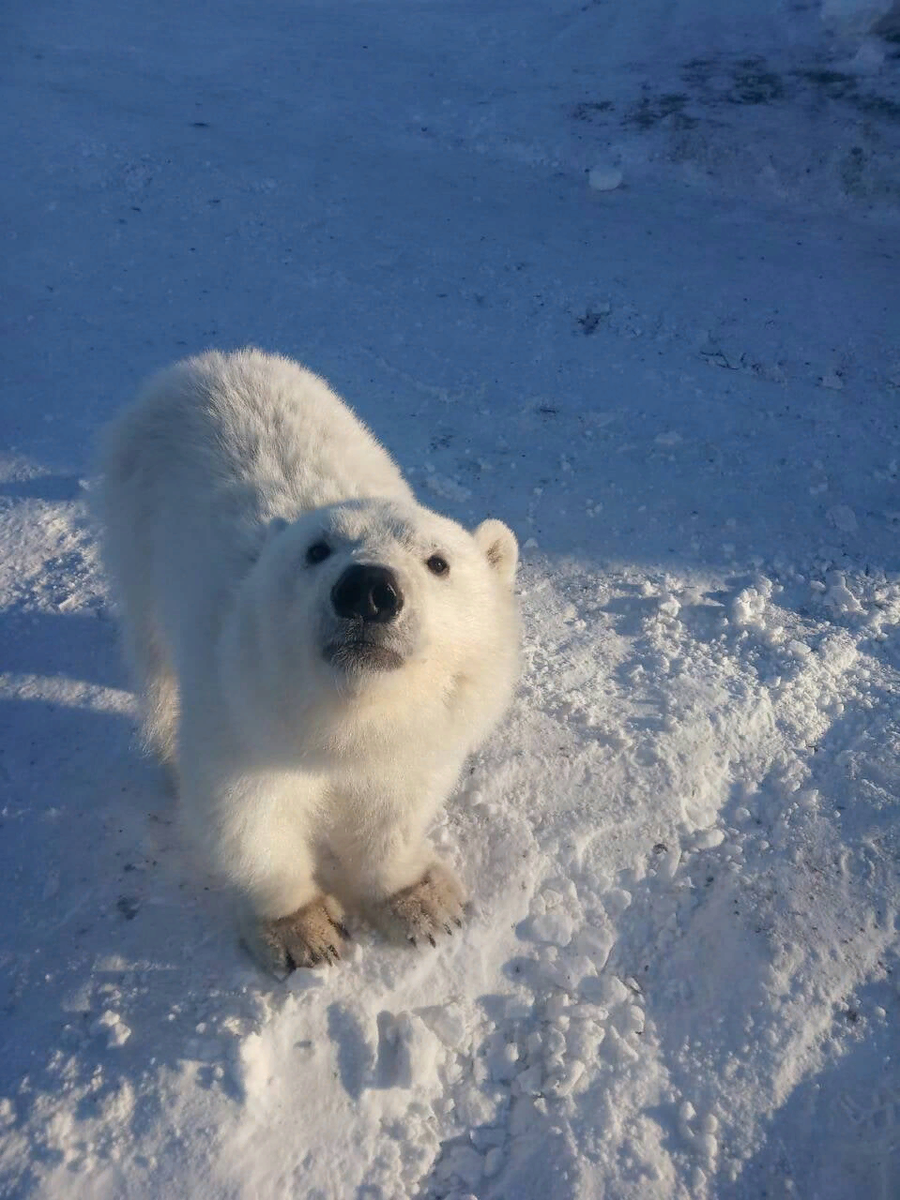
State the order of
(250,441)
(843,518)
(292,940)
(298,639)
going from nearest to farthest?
(298,639), (292,940), (250,441), (843,518)

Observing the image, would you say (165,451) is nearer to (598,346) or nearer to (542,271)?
(598,346)

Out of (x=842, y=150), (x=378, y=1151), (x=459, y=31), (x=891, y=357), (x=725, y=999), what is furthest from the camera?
(x=459, y=31)

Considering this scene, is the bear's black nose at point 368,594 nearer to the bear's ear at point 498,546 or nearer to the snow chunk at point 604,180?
the bear's ear at point 498,546

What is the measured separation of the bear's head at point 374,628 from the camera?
1978 mm

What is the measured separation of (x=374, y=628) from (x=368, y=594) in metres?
0.08

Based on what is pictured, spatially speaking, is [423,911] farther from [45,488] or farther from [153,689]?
[45,488]

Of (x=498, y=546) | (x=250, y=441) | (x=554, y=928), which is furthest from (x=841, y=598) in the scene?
(x=250, y=441)

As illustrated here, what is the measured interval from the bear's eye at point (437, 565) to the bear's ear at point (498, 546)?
325mm

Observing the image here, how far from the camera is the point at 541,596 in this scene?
149 inches

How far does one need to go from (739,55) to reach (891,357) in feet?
14.6

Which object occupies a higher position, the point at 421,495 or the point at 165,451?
the point at 165,451

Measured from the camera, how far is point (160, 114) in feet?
24.5

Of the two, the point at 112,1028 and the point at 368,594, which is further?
the point at 112,1028

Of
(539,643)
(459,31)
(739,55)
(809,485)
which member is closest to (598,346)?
(809,485)
